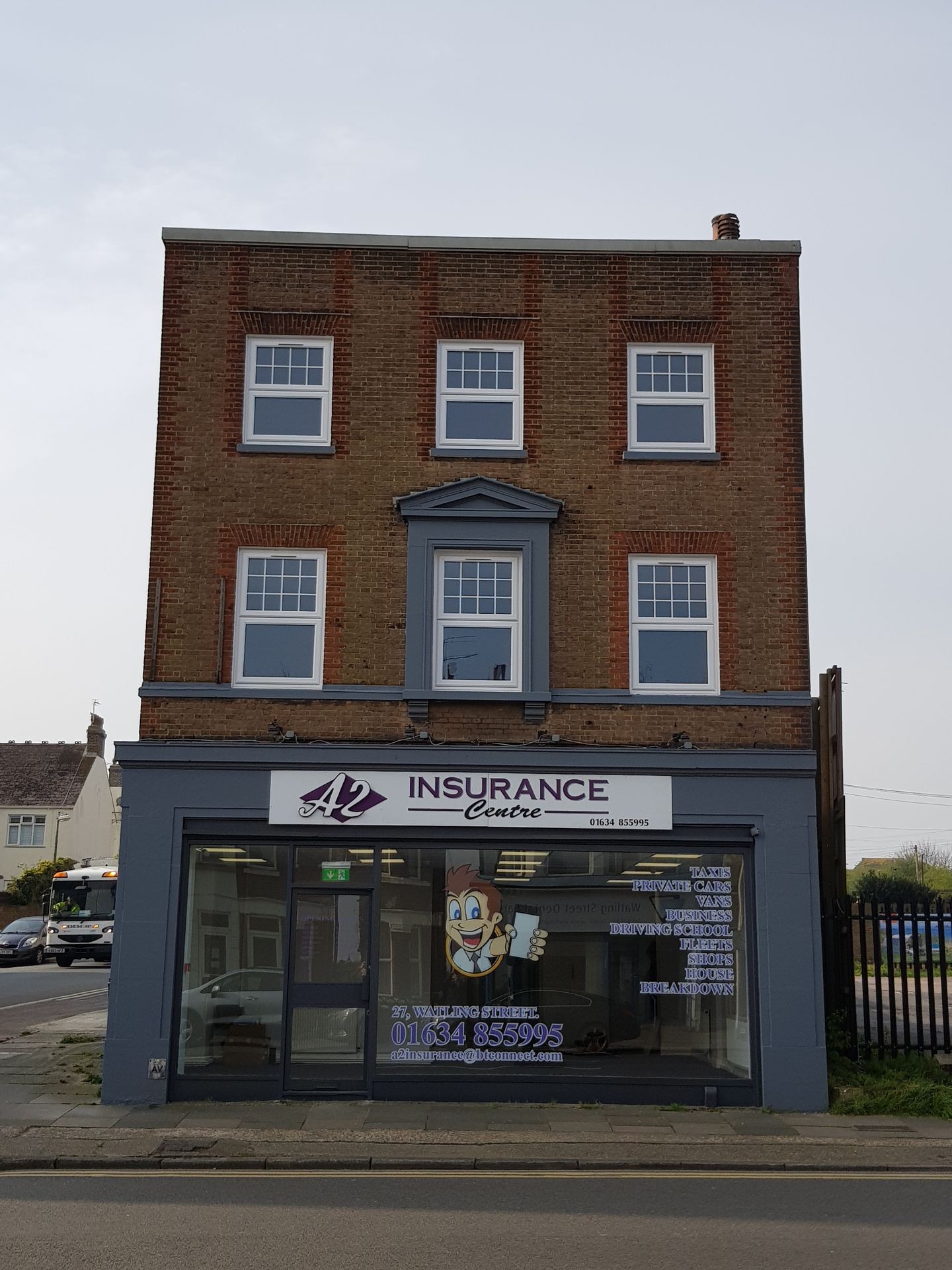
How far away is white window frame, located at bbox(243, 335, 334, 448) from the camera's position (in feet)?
53.5

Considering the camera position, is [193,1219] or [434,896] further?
[434,896]

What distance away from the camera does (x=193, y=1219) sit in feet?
31.6

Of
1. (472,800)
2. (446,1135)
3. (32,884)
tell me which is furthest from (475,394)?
(32,884)

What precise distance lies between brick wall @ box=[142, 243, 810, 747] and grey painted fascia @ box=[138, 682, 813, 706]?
0.09m

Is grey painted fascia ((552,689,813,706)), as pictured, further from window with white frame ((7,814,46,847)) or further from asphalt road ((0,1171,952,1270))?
window with white frame ((7,814,46,847))

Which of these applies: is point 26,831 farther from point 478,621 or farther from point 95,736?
point 478,621

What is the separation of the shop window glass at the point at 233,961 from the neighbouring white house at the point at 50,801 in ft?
159

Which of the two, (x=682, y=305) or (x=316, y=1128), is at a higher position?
(x=682, y=305)

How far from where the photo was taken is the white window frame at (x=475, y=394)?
53.5ft

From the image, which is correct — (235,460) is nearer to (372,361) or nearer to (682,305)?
(372,361)

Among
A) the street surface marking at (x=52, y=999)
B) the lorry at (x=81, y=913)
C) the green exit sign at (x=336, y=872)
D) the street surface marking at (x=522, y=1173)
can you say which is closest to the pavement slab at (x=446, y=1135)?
the street surface marking at (x=522, y=1173)

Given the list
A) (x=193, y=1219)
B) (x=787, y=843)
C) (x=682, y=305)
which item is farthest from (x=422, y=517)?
(x=193, y=1219)

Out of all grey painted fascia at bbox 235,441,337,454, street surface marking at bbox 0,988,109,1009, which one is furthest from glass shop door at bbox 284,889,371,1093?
street surface marking at bbox 0,988,109,1009

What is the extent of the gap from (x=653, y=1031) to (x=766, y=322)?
8.71 meters
